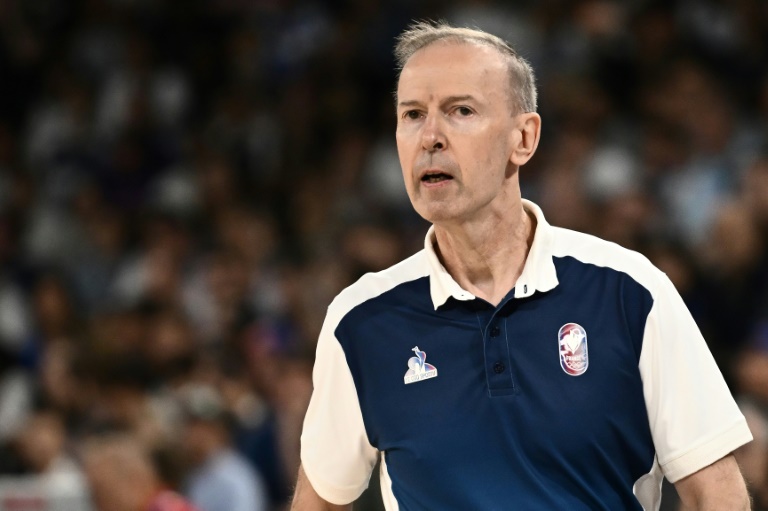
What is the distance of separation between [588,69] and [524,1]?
2.58 ft

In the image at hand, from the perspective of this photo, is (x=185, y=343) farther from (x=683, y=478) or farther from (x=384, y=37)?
(x=683, y=478)

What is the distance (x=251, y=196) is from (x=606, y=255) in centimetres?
560

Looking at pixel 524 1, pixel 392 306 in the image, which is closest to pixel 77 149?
pixel 524 1

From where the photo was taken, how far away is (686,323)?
7.88 feet

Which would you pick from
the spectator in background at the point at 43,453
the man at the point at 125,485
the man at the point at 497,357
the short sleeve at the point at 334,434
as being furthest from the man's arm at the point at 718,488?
the spectator in background at the point at 43,453

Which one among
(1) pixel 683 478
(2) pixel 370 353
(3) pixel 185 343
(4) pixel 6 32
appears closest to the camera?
(1) pixel 683 478

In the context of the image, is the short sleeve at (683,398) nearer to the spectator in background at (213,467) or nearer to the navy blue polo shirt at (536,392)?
the navy blue polo shirt at (536,392)

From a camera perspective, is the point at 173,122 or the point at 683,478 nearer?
the point at 683,478

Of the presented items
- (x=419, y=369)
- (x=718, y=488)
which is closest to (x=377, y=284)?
(x=419, y=369)

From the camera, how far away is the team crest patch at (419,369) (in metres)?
2.54

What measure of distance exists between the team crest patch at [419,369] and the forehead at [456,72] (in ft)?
1.65

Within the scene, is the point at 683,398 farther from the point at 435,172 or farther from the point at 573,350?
the point at 435,172

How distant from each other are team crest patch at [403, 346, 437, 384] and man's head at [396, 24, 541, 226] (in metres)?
0.27

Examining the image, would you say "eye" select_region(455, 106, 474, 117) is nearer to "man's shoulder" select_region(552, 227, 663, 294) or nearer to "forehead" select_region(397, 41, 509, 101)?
"forehead" select_region(397, 41, 509, 101)
